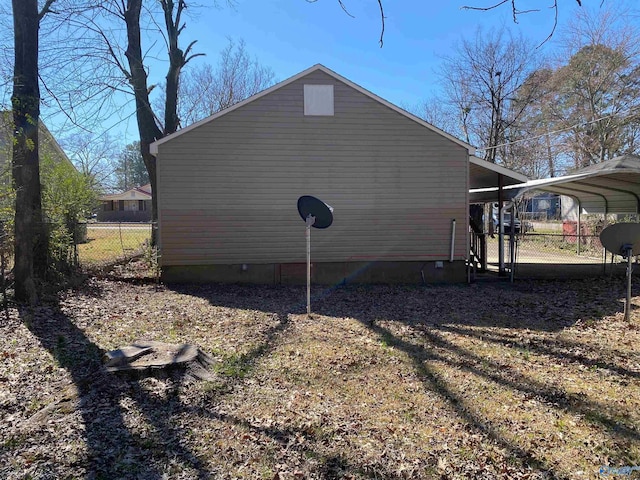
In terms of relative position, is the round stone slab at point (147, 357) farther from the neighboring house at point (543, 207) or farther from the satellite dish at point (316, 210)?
the neighboring house at point (543, 207)

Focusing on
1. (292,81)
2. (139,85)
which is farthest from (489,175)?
(139,85)

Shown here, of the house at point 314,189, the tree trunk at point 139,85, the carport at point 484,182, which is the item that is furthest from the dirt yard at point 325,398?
the tree trunk at point 139,85

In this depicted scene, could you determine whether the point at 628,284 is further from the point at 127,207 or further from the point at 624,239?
the point at 127,207

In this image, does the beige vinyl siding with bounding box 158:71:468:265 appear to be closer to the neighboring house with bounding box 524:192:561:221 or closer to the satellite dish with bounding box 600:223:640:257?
the satellite dish with bounding box 600:223:640:257

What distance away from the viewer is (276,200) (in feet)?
32.0

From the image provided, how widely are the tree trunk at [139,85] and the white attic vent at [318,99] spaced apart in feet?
17.5

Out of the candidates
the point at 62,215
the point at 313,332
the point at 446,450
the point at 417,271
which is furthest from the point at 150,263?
the point at 446,450

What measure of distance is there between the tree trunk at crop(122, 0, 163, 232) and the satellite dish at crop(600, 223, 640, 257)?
10.9m

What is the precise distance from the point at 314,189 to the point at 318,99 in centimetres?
208

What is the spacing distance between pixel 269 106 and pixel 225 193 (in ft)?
7.33

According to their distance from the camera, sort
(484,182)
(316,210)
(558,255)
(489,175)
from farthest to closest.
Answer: (558,255) < (484,182) < (489,175) < (316,210)

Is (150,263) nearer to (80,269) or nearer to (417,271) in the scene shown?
(80,269)

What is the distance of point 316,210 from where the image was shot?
668cm

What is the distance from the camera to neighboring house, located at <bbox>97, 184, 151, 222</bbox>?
3700 cm
